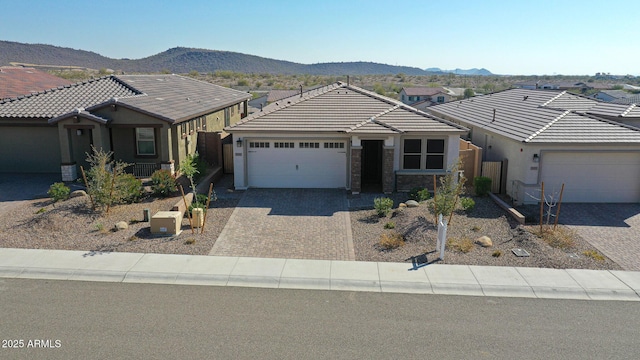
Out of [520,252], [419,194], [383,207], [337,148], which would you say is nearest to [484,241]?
[520,252]

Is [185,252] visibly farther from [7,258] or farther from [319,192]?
[319,192]

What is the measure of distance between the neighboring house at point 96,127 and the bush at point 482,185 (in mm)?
12672

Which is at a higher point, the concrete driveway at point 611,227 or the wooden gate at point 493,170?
the wooden gate at point 493,170

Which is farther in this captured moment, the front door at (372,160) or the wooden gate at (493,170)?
the front door at (372,160)

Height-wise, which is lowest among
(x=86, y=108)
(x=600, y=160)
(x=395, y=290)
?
(x=395, y=290)

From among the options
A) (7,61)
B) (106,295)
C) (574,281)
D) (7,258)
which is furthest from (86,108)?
(7,61)

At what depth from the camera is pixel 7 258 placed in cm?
1337

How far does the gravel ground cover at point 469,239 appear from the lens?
45.0 ft

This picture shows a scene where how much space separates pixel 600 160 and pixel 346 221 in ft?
34.1

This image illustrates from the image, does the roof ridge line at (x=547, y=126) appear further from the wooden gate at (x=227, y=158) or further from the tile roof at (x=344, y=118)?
the wooden gate at (x=227, y=158)

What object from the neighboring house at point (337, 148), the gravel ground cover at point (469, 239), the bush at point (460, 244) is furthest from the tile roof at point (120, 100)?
the bush at point (460, 244)

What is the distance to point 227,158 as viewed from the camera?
23953 mm

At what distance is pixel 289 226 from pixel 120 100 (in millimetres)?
10363

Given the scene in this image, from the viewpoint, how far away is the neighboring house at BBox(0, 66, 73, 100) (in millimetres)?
27156
